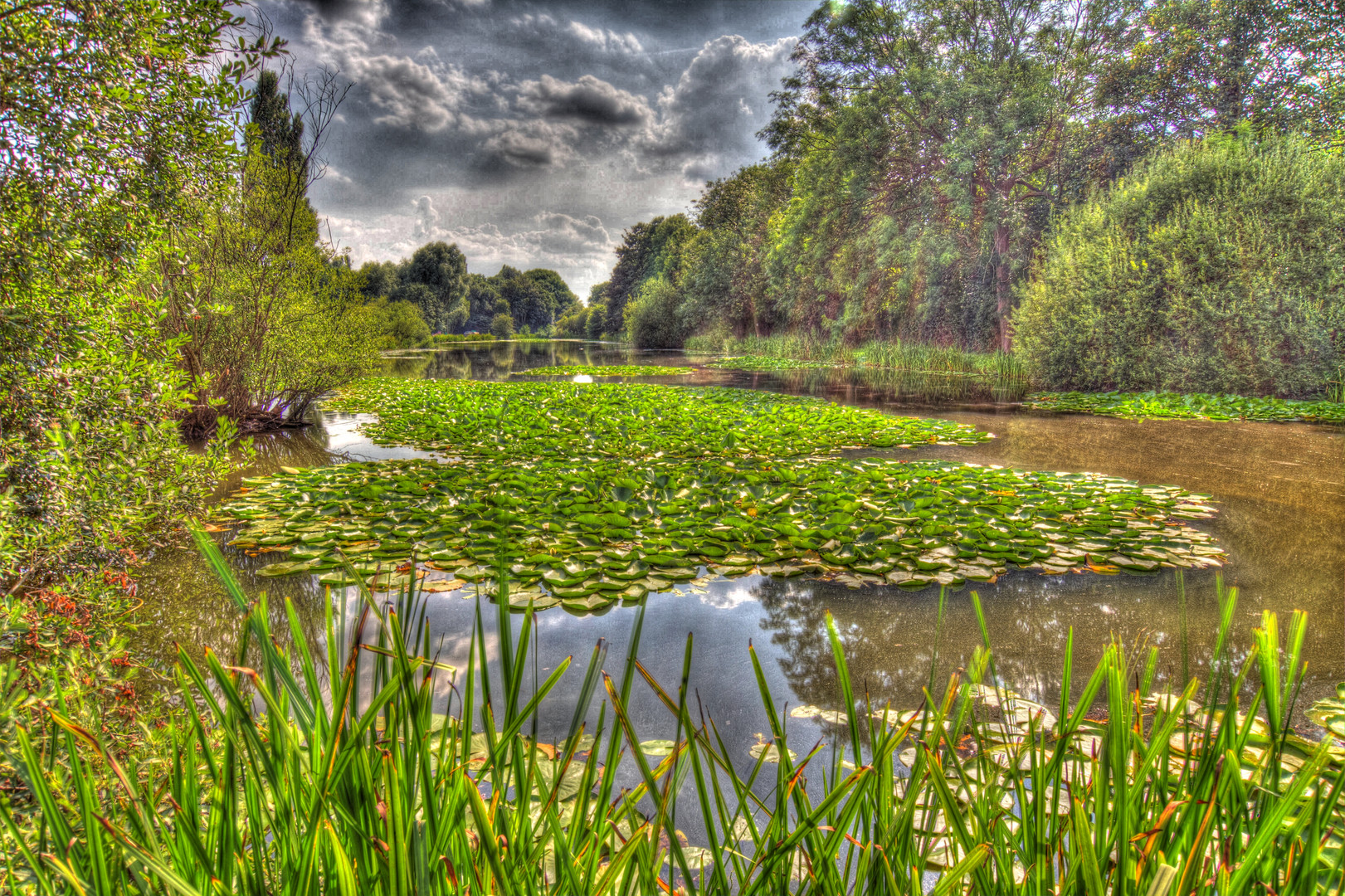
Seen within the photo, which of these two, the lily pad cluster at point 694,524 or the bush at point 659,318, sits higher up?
the bush at point 659,318

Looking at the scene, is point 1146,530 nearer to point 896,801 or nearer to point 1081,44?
point 896,801

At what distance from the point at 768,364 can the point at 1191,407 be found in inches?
578

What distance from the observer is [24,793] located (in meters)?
1.51

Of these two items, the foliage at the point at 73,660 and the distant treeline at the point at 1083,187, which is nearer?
the foliage at the point at 73,660

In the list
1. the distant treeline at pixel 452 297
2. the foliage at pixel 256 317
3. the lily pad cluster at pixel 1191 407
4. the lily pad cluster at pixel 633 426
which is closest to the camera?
the foliage at pixel 256 317

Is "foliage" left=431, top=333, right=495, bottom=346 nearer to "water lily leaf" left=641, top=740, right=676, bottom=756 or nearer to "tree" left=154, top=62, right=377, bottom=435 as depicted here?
"tree" left=154, top=62, right=377, bottom=435

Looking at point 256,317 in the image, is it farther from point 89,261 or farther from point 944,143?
point 944,143

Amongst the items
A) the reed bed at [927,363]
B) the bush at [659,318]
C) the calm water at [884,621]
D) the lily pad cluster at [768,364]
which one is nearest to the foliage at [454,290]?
the bush at [659,318]

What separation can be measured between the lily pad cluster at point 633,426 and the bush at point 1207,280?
6.73m

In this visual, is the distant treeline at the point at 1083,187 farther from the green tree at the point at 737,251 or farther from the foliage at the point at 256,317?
the foliage at the point at 256,317

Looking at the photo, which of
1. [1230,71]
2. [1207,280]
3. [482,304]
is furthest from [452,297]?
[1207,280]

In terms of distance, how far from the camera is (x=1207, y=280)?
12.2 m

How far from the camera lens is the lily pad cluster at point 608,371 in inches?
736

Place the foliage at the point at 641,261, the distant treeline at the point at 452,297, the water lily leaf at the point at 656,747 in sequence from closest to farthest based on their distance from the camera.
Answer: the water lily leaf at the point at 656,747 → the distant treeline at the point at 452,297 → the foliage at the point at 641,261
